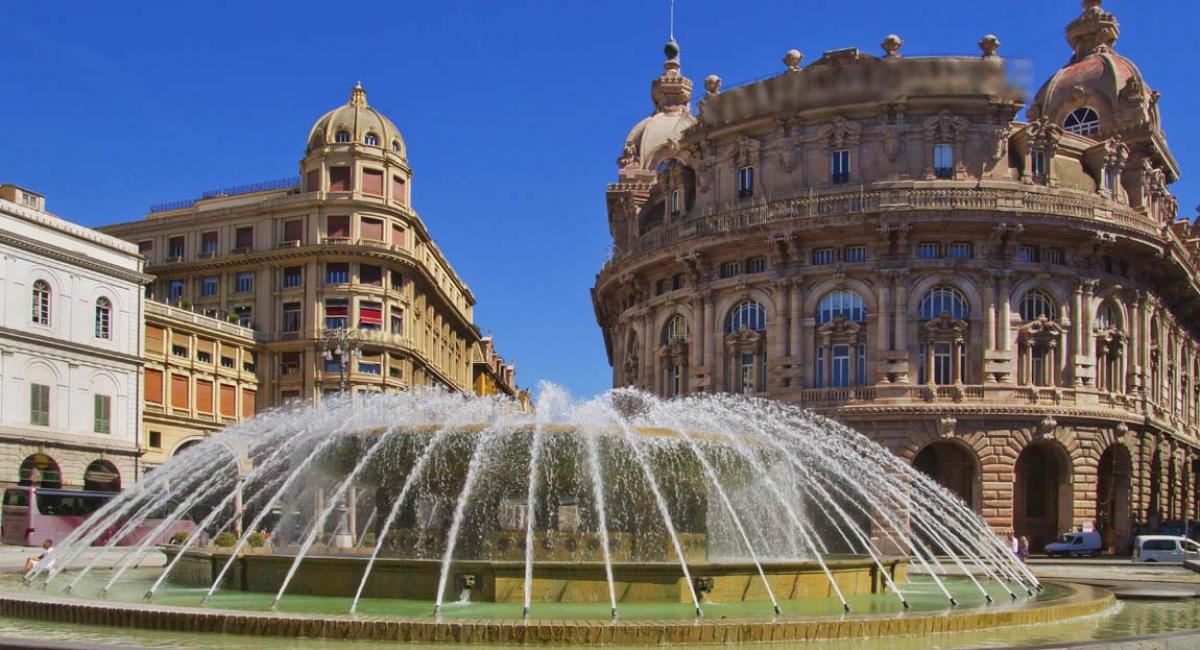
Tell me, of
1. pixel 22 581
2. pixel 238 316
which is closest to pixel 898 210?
pixel 22 581

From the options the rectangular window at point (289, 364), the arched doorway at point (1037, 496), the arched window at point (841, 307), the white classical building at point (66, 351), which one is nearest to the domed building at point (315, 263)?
the rectangular window at point (289, 364)

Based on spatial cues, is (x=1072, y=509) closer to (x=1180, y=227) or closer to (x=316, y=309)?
(x=1180, y=227)

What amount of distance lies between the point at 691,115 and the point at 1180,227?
84.0 ft

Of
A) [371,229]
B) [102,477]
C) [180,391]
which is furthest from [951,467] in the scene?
[180,391]

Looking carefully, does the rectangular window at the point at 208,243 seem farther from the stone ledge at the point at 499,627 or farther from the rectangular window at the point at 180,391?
the stone ledge at the point at 499,627

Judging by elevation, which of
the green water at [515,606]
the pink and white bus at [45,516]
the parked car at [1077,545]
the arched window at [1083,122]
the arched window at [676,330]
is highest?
the arched window at [1083,122]

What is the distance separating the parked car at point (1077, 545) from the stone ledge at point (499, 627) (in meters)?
33.7

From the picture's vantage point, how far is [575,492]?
18844 millimetres

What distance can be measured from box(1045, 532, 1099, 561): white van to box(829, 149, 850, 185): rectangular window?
596 inches

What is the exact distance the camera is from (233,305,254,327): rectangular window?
2768 inches

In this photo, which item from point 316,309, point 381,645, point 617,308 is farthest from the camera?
point 316,309

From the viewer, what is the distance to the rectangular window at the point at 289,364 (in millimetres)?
68875

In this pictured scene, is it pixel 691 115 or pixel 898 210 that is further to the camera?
pixel 691 115

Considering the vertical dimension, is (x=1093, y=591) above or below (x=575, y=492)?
below
